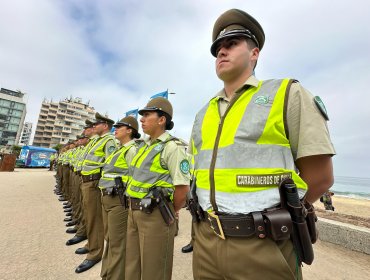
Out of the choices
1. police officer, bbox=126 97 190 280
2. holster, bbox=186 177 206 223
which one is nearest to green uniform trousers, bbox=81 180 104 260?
police officer, bbox=126 97 190 280

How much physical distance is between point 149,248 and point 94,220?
233 cm

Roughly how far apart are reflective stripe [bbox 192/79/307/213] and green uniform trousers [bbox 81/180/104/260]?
11.7 feet

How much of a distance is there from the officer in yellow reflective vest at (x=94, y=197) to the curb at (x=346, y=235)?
552 centimetres

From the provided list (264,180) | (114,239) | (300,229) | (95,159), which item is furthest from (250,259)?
(95,159)

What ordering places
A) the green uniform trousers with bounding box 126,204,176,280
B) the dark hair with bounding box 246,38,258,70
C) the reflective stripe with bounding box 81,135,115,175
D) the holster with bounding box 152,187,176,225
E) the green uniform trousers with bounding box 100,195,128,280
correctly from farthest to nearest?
1. the reflective stripe with bounding box 81,135,115,175
2. the green uniform trousers with bounding box 100,195,128,280
3. the holster with bounding box 152,187,176,225
4. the green uniform trousers with bounding box 126,204,176,280
5. the dark hair with bounding box 246,38,258,70

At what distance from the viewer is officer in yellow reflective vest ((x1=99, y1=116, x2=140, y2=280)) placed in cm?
304

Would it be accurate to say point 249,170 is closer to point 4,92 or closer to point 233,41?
point 233,41

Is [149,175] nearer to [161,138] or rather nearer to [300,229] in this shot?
[161,138]

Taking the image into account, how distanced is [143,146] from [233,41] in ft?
7.05

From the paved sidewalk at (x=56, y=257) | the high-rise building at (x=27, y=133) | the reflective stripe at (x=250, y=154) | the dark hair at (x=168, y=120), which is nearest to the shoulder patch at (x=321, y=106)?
the reflective stripe at (x=250, y=154)

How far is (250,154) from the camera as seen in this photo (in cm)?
129

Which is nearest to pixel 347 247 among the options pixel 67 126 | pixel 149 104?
pixel 149 104

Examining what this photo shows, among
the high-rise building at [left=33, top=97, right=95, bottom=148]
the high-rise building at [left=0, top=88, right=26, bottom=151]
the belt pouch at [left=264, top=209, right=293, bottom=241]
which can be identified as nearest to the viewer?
the belt pouch at [left=264, top=209, right=293, bottom=241]

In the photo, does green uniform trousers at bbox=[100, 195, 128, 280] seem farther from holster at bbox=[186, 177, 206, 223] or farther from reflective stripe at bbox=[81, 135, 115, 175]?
holster at bbox=[186, 177, 206, 223]
